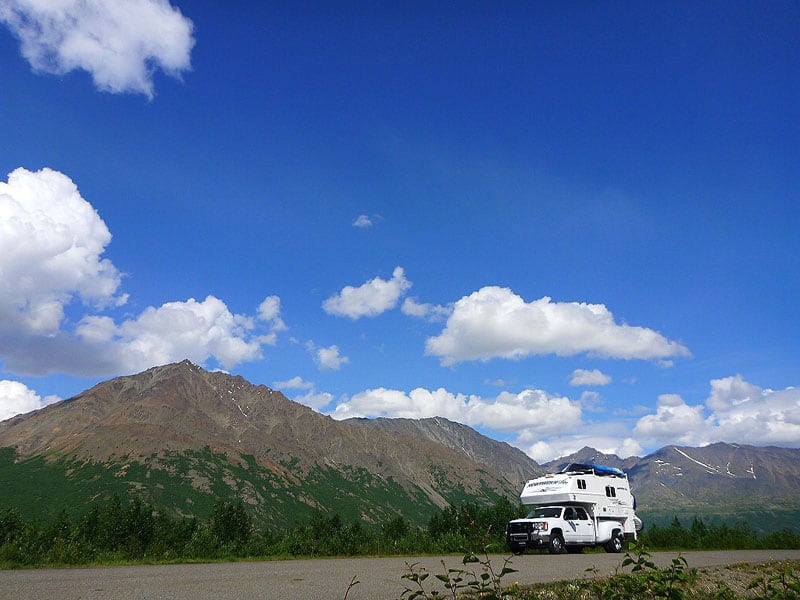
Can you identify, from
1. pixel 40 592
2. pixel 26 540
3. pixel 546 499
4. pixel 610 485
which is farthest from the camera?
pixel 610 485

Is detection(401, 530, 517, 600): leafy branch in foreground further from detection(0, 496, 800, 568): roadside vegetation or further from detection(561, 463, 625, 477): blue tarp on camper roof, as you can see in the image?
detection(561, 463, 625, 477): blue tarp on camper roof

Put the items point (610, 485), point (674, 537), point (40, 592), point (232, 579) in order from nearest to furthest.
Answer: point (40, 592) → point (232, 579) → point (610, 485) → point (674, 537)

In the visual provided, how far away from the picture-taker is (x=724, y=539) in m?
36.5

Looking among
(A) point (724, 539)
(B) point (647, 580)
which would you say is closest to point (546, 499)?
(A) point (724, 539)

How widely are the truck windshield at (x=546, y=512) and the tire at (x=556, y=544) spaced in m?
1.06

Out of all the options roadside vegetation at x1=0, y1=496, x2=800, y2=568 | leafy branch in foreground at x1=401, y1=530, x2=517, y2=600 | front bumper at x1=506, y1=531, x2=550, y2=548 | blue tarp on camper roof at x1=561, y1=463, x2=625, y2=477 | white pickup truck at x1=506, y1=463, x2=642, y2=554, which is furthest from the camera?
blue tarp on camper roof at x1=561, y1=463, x2=625, y2=477

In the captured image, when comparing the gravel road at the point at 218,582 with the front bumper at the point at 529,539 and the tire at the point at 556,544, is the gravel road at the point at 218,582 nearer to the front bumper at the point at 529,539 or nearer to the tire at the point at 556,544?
the front bumper at the point at 529,539

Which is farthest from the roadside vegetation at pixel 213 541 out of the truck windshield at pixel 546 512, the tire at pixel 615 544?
the truck windshield at pixel 546 512

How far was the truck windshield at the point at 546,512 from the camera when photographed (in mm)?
26906

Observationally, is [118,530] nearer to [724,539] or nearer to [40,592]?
[40,592]

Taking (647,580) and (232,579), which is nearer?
(647,580)

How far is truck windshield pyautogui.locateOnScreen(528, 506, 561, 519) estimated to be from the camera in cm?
2691

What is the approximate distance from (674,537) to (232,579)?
31.8 meters

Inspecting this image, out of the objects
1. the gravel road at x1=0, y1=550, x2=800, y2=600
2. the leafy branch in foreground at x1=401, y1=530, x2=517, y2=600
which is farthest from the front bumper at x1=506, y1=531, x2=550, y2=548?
the leafy branch in foreground at x1=401, y1=530, x2=517, y2=600
